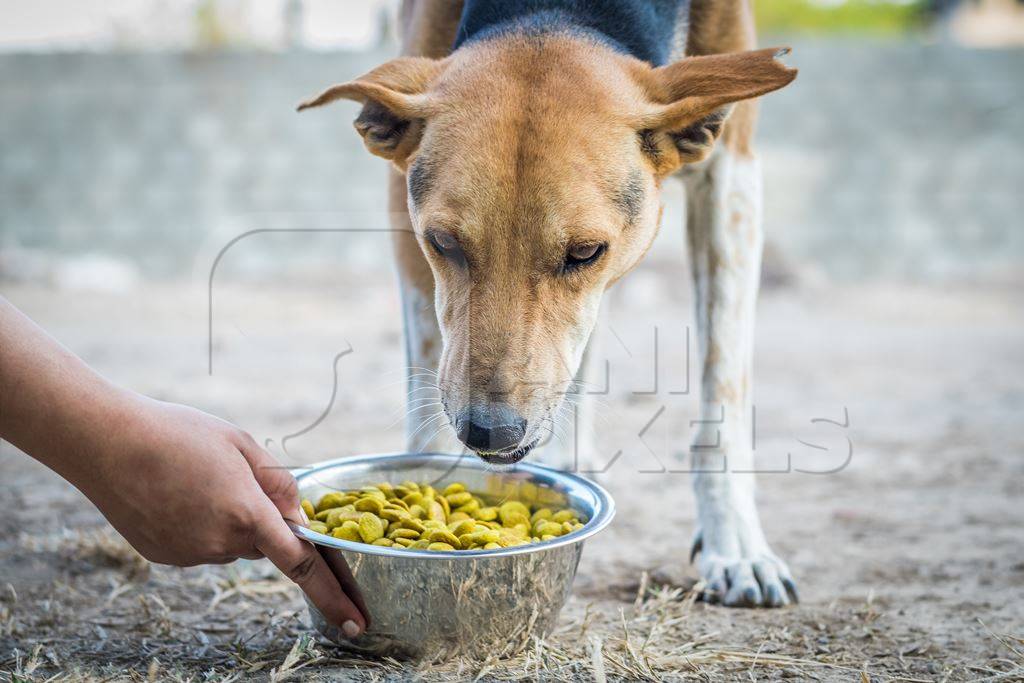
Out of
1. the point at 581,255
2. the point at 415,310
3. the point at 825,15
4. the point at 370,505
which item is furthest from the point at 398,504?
the point at 825,15

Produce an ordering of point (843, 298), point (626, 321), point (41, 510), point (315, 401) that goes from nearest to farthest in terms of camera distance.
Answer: point (41, 510)
point (315, 401)
point (626, 321)
point (843, 298)

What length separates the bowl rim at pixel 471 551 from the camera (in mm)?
2328

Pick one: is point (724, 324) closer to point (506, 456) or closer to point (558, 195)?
point (558, 195)

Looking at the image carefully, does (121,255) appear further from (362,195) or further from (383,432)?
(383,432)

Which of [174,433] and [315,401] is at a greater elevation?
[174,433]

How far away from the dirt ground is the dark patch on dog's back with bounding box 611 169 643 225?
1179mm

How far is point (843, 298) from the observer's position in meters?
10.9

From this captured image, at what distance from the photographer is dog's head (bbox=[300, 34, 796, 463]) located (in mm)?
2715

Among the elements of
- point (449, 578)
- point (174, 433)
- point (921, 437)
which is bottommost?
point (921, 437)

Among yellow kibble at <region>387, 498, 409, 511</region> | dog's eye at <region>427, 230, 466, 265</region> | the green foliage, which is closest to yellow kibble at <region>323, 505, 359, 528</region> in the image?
yellow kibble at <region>387, 498, 409, 511</region>

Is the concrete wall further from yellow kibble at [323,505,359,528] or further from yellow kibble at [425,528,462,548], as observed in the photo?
yellow kibble at [425,528,462,548]

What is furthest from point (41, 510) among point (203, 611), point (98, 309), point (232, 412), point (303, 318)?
point (98, 309)

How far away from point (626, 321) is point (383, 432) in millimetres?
4530

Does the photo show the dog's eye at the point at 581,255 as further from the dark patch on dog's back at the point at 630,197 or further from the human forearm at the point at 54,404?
the human forearm at the point at 54,404
